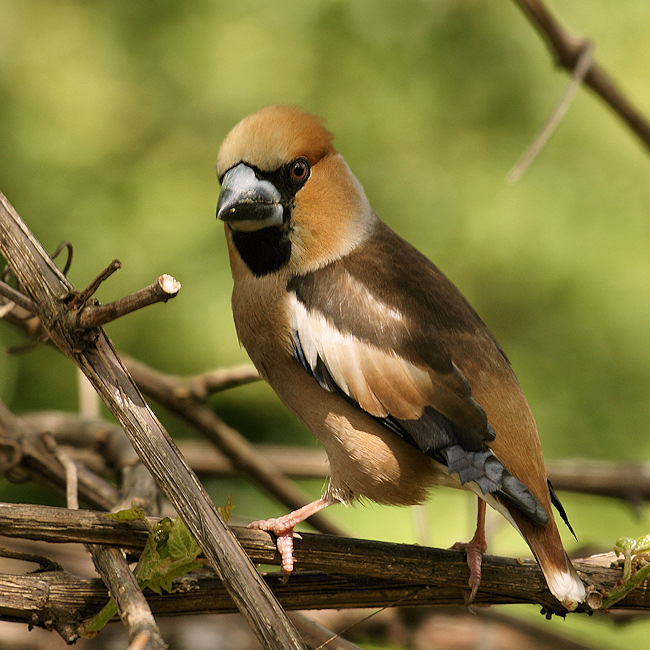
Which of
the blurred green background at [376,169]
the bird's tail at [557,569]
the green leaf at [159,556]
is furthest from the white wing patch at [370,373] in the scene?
the blurred green background at [376,169]

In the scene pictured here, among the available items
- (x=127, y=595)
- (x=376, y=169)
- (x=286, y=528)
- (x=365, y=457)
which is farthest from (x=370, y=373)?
(x=376, y=169)

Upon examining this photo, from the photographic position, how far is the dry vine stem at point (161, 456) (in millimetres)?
1410

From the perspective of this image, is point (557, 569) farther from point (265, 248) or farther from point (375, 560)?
point (265, 248)

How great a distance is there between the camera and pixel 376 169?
5.61 meters

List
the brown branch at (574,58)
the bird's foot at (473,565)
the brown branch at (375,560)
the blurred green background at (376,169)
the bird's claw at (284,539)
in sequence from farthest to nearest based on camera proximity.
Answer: the blurred green background at (376,169), the brown branch at (574,58), the bird's foot at (473,565), the bird's claw at (284,539), the brown branch at (375,560)

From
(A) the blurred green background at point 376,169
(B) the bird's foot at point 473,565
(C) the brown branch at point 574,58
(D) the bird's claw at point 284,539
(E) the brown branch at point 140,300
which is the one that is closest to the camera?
(E) the brown branch at point 140,300

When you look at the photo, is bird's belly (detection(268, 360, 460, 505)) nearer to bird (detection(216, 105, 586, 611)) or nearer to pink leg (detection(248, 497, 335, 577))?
bird (detection(216, 105, 586, 611))

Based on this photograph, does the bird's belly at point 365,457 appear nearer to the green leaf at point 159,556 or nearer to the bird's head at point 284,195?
the bird's head at point 284,195

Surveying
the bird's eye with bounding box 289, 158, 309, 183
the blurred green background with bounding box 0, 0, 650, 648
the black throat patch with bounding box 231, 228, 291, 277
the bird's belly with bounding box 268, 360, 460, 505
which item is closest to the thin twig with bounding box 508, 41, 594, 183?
the bird's eye with bounding box 289, 158, 309, 183

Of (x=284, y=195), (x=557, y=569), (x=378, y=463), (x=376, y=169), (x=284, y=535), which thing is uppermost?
(x=376, y=169)

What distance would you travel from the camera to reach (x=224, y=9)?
18.0 feet

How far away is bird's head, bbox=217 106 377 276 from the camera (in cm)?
224

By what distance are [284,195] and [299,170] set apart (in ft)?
0.34

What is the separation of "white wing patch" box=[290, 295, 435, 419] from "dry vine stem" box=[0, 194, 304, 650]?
728 millimetres
